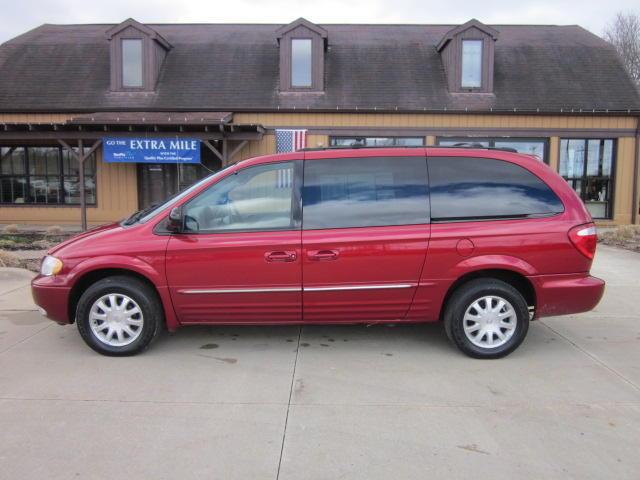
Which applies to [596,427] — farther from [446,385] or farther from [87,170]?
[87,170]

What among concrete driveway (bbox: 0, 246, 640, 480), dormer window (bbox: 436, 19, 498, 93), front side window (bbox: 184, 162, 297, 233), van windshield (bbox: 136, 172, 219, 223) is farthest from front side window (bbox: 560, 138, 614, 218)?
van windshield (bbox: 136, 172, 219, 223)

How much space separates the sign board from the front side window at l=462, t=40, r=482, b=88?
26.4 feet

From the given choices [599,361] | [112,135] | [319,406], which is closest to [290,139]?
[112,135]

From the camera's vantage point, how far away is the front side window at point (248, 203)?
4539 millimetres

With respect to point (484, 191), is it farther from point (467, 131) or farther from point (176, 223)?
point (467, 131)

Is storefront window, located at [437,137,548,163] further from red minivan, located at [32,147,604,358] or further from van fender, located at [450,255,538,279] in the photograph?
van fender, located at [450,255,538,279]

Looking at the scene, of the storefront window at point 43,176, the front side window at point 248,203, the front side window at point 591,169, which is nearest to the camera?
the front side window at point 248,203

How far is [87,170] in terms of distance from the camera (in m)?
15.8

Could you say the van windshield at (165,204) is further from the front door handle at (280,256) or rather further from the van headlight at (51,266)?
the front door handle at (280,256)

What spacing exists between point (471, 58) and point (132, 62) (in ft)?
33.2

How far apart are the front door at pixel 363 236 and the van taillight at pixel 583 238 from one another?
126 centimetres

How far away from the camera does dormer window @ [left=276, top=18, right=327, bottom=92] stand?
50.7 ft

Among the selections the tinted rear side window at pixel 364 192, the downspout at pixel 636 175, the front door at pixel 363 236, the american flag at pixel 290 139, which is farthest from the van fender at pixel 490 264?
the downspout at pixel 636 175

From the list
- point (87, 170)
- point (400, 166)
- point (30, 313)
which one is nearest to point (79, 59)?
point (87, 170)
